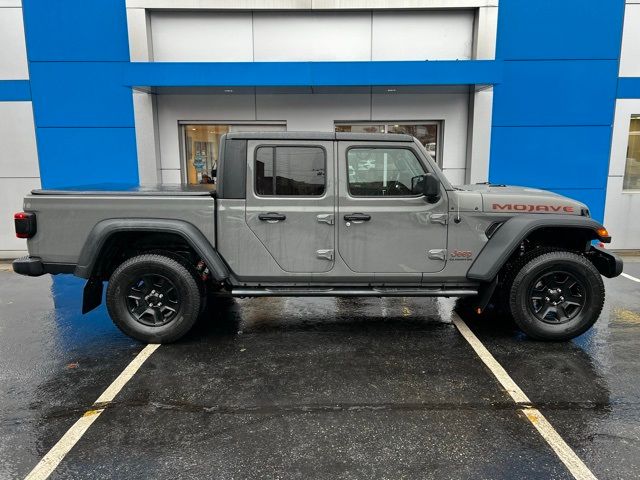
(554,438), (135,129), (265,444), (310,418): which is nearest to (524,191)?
(554,438)

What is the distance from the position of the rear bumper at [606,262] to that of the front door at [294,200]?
108 inches

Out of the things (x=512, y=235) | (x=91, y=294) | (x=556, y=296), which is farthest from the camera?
(x=91, y=294)

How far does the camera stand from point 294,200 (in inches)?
183

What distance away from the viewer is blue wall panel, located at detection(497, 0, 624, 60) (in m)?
8.56

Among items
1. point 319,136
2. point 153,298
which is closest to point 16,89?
point 153,298

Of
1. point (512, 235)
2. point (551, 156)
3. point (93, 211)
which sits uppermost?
point (551, 156)

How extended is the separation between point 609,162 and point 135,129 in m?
9.03

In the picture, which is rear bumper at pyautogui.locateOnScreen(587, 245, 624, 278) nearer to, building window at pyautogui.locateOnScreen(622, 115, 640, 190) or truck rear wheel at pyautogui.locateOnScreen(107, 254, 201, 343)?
truck rear wheel at pyautogui.locateOnScreen(107, 254, 201, 343)

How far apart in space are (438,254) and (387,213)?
0.65 m

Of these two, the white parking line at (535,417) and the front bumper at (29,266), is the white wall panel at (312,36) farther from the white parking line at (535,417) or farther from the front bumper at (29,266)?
the white parking line at (535,417)

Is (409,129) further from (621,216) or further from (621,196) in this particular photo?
(621,216)

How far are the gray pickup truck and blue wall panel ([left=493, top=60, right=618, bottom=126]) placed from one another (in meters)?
4.85

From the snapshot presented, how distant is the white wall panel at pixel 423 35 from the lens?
29.0ft

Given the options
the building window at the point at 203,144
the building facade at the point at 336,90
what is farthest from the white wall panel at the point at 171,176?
the building facade at the point at 336,90
